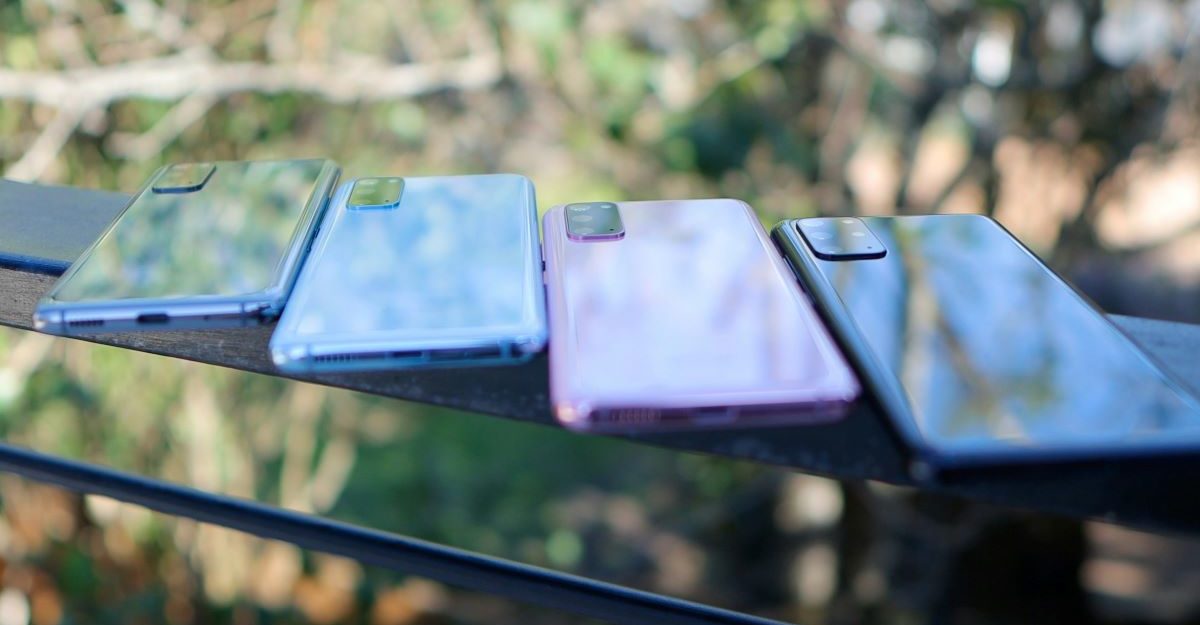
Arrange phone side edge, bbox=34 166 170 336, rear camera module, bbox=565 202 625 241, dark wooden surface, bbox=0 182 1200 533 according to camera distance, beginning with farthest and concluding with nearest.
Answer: rear camera module, bbox=565 202 625 241
phone side edge, bbox=34 166 170 336
dark wooden surface, bbox=0 182 1200 533

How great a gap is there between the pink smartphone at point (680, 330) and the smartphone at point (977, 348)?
0.02m

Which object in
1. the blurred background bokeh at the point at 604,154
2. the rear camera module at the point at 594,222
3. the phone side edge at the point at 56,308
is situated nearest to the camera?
the phone side edge at the point at 56,308

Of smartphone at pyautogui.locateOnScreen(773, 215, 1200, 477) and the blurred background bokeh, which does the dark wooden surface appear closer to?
smartphone at pyautogui.locateOnScreen(773, 215, 1200, 477)

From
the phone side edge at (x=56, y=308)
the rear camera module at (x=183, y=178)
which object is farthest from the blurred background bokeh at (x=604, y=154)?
the phone side edge at (x=56, y=308)

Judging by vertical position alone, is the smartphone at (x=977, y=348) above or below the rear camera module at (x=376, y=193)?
above

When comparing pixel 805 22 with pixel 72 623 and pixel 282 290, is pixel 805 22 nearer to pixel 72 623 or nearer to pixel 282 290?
pixel 282 290

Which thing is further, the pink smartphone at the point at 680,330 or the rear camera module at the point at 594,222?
the rear camera module at the point at 594,222

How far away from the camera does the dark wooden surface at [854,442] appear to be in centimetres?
36

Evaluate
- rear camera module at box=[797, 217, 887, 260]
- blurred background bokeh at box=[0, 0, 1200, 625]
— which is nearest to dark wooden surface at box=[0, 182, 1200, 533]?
rear camera module at box=[797, 217, 887, 260]

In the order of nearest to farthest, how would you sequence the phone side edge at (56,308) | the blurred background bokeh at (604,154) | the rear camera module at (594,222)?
the phone side edge at (56,308) < the rear camera module at (594,222) < the blurred background bokeh at (604,154)

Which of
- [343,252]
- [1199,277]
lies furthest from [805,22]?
[1199,277]

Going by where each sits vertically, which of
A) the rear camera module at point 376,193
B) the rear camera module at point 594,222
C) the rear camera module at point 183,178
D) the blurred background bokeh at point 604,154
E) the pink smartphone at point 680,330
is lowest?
the blurred background bokeh at point 604,154

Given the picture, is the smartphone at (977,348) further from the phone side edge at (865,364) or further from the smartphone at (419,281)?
the smartphone at (419,281)

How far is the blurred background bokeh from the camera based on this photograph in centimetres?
165
